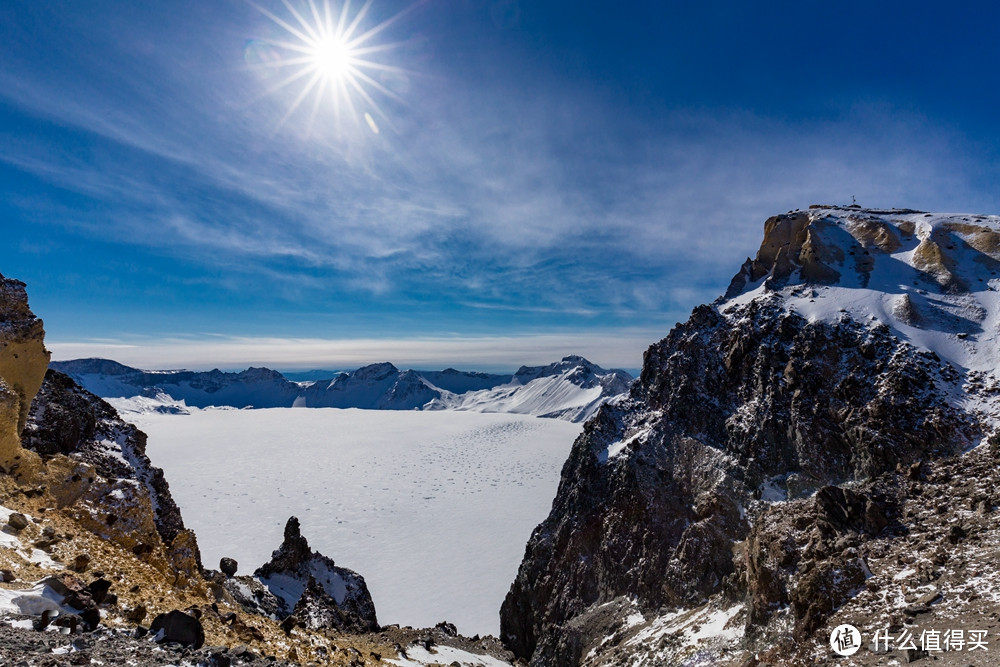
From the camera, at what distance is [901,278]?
38.8 m

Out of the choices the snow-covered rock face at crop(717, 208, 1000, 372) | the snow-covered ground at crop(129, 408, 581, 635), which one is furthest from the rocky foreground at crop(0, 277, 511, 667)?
the snow-covered rock face at crop(717, 208, 1000, 372)

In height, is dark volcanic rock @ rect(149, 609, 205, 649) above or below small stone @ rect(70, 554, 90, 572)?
below

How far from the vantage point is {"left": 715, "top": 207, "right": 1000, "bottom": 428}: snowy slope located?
31.4 metres

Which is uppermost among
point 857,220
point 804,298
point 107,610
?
point 857,220

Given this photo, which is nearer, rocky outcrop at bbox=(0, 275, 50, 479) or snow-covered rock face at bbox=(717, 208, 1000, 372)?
rocky outcrop at bbox=(0, 275, 50, 479)

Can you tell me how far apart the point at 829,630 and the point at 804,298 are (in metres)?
28.4

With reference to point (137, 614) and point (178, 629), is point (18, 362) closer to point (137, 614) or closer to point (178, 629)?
point (137, 614)

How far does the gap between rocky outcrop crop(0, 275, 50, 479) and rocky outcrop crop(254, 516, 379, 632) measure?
22323mm

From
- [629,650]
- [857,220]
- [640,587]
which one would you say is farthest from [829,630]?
[857,220]

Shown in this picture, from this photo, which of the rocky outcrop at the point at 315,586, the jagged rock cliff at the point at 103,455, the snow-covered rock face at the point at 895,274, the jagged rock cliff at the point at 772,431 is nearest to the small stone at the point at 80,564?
the jagged rock cliff at the point at 103,455

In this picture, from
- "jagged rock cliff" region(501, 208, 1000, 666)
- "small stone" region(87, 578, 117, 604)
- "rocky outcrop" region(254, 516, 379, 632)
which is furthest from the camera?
"rocky outcrop" region(254, 516, 379, 632)

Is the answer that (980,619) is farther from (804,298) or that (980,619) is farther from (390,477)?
(390,477)

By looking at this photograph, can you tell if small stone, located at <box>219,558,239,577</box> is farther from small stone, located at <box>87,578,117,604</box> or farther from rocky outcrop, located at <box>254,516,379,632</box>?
small stone, located at <box>87,578,117,604</box>

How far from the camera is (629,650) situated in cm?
2681
